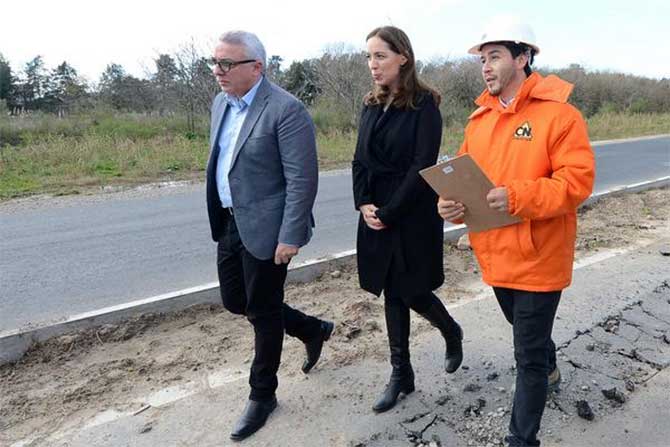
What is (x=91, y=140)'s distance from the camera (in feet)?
52.4

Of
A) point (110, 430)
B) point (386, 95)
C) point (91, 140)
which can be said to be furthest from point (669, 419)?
point (91, 140)

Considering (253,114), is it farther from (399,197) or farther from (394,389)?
(394,389)

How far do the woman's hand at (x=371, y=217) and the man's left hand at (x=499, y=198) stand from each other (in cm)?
71

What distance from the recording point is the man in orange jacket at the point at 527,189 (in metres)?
2.16

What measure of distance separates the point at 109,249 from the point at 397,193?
482 centimetres

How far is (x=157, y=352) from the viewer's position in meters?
3.74

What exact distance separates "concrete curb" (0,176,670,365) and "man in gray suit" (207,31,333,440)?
1.60 meters

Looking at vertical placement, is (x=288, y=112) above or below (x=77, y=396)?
above

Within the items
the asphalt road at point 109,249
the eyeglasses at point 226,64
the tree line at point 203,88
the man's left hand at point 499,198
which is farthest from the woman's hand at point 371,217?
the tree line at point 203,88

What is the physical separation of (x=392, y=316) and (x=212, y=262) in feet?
10.9

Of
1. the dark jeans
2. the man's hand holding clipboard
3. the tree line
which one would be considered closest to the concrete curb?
the man's hand holding clipboard

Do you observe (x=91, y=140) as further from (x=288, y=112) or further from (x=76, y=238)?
(x=288, y=112)

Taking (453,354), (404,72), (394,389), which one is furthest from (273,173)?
(453,354)

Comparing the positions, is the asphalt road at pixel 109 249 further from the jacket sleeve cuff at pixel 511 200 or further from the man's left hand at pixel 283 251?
the jacket sleeve cuff at pixel 511 200
